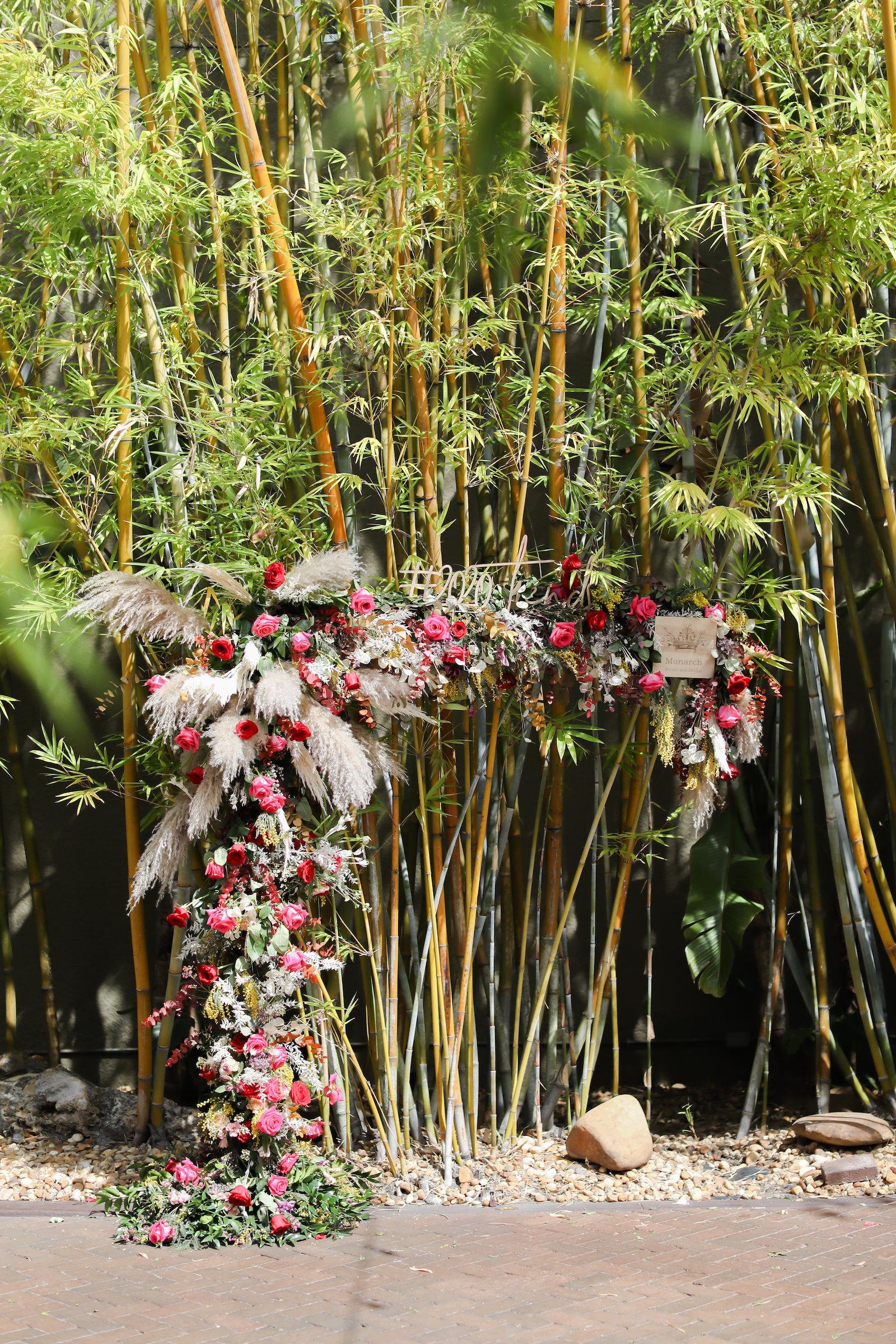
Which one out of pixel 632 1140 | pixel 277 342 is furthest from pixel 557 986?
pixel 277 342

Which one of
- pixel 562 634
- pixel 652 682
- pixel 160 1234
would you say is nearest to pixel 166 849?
pixel 160 1234

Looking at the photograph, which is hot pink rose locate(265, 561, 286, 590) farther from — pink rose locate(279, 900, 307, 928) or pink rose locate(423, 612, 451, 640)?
pink rose locate(279, 900, 307, 928)

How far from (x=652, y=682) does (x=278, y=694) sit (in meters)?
1.06

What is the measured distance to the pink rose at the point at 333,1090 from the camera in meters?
3.04

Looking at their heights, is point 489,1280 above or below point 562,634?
below

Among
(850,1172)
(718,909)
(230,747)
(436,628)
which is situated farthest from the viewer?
(718,909)

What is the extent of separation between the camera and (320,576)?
2941mm

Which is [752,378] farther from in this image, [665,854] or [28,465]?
[28,465]

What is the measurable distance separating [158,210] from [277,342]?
48cm

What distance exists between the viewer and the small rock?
3.27 meters

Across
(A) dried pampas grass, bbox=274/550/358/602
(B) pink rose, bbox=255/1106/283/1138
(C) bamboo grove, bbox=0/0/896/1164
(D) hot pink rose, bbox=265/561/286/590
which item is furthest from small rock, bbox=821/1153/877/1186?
(D) hot pink rose, bbox=265/561/286/590

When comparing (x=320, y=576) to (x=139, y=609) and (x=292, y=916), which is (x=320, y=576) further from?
(x=292, y=916)

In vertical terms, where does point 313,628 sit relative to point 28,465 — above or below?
below

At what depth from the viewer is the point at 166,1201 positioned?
2943 mm
